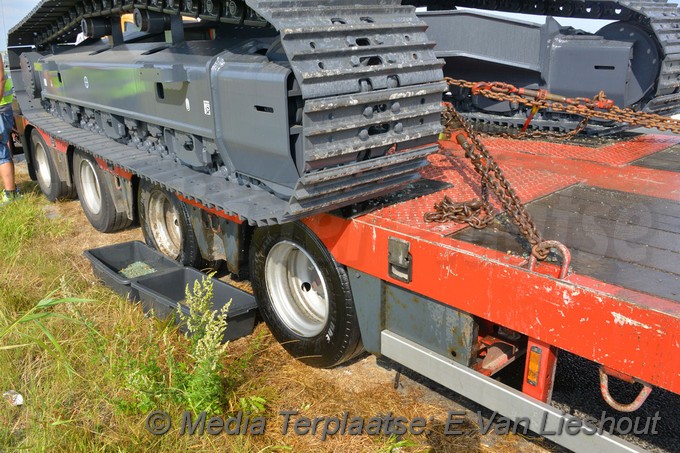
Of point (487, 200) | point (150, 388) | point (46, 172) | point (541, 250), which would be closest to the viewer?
point (541, 250)

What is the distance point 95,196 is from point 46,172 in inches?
65.3

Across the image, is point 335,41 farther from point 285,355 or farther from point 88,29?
point 88,29

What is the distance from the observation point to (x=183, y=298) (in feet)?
16.6

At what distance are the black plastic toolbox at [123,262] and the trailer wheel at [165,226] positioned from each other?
11cm

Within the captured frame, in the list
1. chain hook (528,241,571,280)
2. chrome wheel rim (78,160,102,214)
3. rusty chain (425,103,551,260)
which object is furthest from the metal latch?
chrome wheel rim (78,160,102,214)

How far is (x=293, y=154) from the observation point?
3312mm

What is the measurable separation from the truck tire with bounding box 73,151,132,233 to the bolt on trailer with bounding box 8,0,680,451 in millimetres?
1576

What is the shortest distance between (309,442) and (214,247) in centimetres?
187

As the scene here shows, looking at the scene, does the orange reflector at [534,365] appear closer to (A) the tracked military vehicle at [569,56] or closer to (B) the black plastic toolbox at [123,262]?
(B) the black plastic toolbox at [123,262]

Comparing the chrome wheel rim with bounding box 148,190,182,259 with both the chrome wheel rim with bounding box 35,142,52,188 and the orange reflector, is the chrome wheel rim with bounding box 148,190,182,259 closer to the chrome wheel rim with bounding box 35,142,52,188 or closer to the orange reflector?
the chrome wheel rim with bounding box 35,142,52,188

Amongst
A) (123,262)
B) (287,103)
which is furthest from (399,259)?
(123,262)

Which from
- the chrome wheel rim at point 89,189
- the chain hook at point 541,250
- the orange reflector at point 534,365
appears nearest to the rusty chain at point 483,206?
the chain hook at point 541,250

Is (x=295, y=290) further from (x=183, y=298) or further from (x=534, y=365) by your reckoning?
(x=534, y=365)

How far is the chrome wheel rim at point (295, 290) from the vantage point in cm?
390
